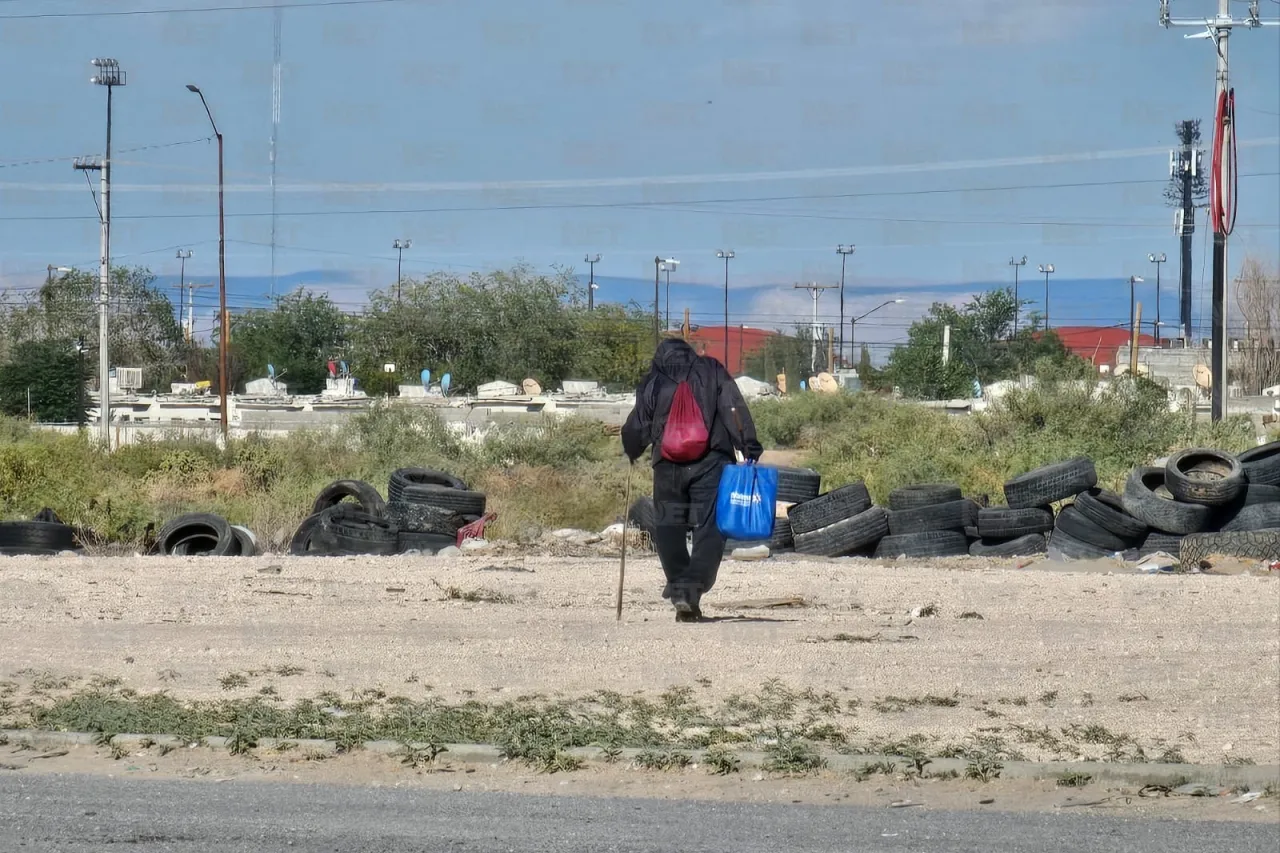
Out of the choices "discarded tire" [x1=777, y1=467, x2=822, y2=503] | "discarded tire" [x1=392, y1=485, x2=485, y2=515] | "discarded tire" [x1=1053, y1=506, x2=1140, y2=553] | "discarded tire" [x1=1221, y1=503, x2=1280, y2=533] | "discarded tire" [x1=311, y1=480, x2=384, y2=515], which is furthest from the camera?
"discarded tire" [x1=311, y1=480, x2=384, y2=515]

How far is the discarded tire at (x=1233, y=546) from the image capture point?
567 inches

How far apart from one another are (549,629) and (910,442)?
16332 mm

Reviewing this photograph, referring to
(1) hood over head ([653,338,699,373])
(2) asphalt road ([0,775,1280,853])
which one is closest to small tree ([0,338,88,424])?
(1) hood over head ([653,338,699,373])

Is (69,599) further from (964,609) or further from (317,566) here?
(964,609)

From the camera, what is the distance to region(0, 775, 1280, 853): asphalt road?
541cm

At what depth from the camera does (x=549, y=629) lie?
9852mm

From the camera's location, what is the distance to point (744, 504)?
9336 mm

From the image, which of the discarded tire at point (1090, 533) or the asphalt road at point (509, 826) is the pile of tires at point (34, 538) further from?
the asphalt road at point (509, 826)

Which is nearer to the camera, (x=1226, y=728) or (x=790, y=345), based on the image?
(x=1226, y=728)

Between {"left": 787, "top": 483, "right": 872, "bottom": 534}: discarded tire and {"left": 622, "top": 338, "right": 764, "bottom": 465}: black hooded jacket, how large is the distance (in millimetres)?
6928

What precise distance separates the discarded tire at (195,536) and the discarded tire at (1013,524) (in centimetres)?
843

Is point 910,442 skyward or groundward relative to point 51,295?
groundward

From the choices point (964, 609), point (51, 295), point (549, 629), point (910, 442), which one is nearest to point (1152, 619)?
point (964, 609)

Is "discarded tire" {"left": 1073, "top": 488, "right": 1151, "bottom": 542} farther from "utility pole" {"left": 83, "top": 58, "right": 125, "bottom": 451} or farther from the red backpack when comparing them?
"utility pole" {"left": 83, "top": 58, "right": 125, "bottom": 451}
